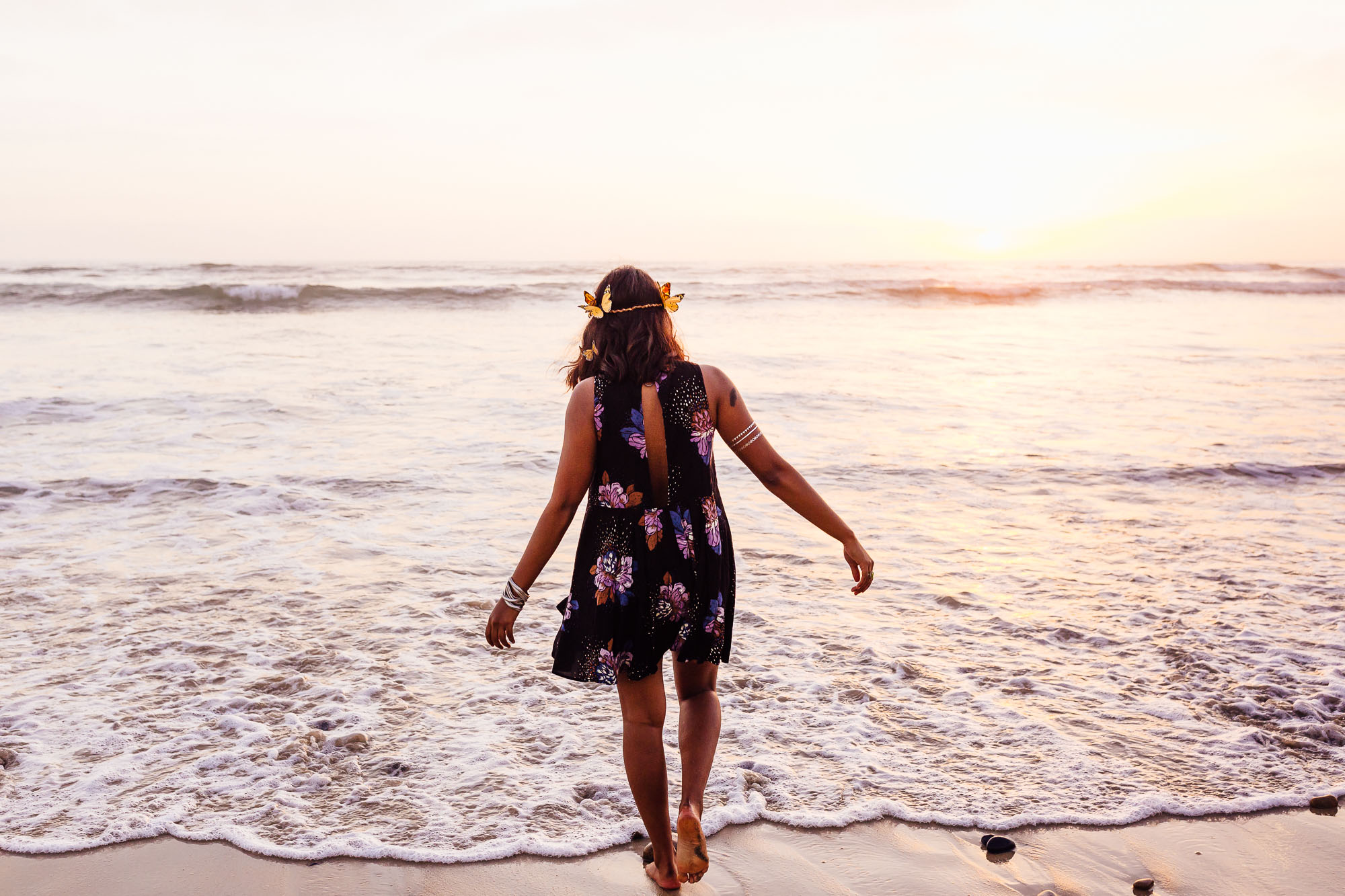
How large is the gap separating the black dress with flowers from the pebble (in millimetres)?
1546

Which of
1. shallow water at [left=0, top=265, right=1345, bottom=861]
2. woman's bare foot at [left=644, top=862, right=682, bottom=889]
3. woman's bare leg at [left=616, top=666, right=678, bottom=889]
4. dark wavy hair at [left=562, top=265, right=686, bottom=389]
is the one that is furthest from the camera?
shallow water at [left=0, top=265, right=1345, bottom=861]

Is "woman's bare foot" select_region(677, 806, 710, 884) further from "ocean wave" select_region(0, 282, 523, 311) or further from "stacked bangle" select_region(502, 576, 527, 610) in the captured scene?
"ocean wave" select_region(0, 282, 523, 311)

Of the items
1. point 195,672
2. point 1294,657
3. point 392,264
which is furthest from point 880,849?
point 392,264

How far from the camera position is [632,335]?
276cm

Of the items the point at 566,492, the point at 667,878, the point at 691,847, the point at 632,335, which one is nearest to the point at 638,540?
the point at 566,492

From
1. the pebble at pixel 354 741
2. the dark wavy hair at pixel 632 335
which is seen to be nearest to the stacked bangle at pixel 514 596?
the dark wavy hair at pixel 632 335

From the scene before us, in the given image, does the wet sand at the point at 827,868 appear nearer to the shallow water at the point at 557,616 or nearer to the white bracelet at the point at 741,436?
the shallow water at the point at 557,616

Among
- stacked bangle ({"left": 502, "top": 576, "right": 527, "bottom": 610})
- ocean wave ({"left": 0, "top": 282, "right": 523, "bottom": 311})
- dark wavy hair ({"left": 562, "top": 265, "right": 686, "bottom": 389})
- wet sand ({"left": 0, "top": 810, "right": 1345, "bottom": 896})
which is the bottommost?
wet sand ({"left": 0, "top": 810, "right": 1345, "bottom": 896})

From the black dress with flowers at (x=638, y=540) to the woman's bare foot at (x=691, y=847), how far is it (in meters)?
0.49

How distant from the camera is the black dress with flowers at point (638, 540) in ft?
9.09

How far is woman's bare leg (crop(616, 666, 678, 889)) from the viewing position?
2871mm

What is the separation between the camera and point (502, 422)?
11.1m

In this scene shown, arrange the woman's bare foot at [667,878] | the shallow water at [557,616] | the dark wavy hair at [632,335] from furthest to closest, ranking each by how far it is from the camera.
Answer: the shallow water at [557,616] < the woman's bare foot at [667,878] < the dark wavy hair at [632,335]

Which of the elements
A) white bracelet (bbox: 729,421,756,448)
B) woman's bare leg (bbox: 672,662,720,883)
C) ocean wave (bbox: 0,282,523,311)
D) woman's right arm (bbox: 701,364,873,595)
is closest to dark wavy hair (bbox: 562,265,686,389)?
woman's right arm (bbox: 701,364,873,595)
